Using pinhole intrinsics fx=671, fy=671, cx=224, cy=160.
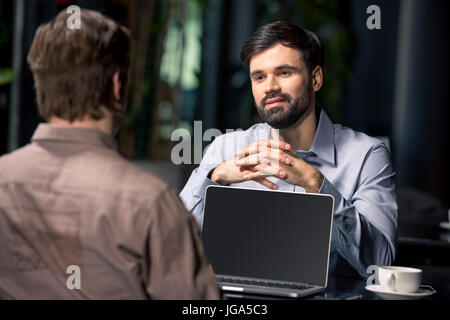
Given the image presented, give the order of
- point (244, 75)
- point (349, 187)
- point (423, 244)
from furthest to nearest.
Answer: point (244, 75) < point (423, 244) < point (349, 187)

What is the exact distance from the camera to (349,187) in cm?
217

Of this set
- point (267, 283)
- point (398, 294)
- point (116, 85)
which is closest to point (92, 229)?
point (116, 85)

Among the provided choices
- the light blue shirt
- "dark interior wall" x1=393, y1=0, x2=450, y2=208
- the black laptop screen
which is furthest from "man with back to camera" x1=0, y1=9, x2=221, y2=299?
"dark interior wall" x1=393, y1=0, x2=450, y2=208

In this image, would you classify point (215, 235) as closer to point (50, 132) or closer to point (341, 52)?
point (50, 132)

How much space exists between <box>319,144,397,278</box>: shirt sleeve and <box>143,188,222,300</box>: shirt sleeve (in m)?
0.74

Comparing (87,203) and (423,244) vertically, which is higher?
(87,203)

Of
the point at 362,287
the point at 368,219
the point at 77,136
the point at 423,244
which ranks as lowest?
the point at 423,244

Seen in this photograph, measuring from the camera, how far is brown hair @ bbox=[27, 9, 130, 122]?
49.3 inches

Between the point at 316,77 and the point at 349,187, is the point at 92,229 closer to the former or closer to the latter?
the point at 349,187

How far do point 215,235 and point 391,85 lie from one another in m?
4.54

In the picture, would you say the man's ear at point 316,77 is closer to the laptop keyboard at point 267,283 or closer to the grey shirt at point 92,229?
the laptop keyboard at point 267,283

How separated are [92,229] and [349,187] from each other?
46.3 inches

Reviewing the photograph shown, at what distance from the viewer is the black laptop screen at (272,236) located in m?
1.66

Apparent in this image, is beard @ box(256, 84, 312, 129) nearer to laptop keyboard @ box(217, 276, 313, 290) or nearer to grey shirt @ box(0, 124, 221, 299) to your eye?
laptop keyboard @ box(217, 276, 313, 290)
